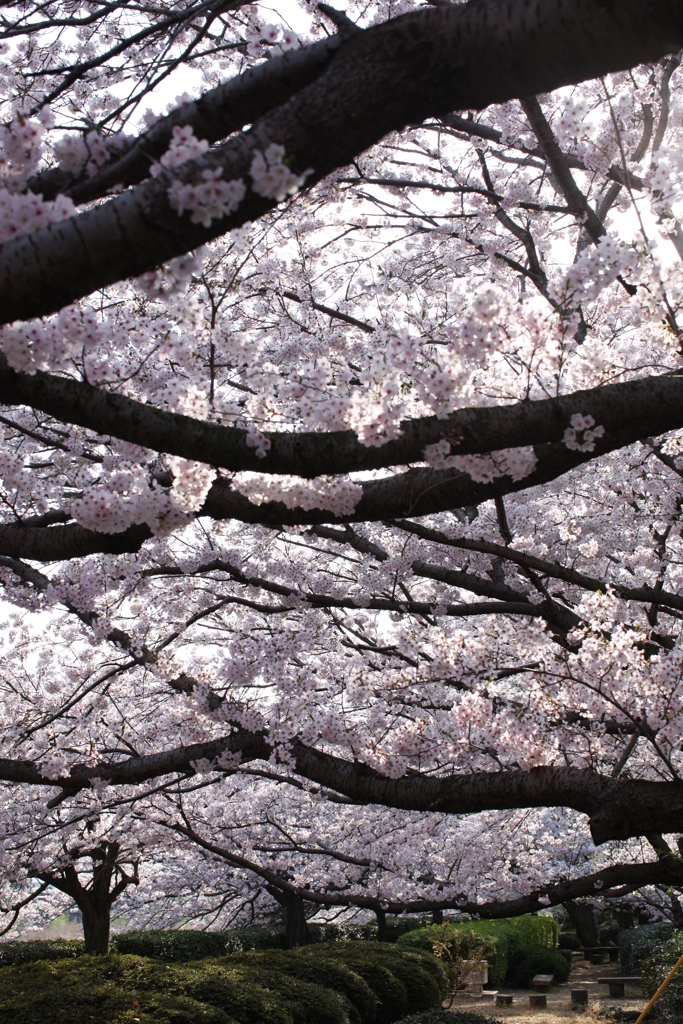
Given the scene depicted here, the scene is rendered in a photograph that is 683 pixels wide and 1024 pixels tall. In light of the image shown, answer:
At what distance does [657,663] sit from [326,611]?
175 inches

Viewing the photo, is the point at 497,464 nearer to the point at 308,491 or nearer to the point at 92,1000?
the point at 308,491

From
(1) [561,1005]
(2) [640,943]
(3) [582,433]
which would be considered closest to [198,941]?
(1) [561,1005]

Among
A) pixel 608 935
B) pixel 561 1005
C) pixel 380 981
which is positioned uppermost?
pixel 380 981

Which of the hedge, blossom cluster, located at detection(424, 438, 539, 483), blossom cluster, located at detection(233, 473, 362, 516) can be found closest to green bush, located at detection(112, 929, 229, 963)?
the hedge

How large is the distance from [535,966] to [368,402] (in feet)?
69.6

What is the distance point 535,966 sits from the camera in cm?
1959

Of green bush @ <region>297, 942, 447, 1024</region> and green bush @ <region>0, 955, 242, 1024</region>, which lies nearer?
green bush @ <region>0, 955, 242, 1024</region>

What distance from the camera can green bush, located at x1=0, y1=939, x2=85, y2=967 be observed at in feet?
50.1

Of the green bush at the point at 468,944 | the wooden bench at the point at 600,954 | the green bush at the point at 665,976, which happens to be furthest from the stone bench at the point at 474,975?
the wooden bench at the point at 600,954

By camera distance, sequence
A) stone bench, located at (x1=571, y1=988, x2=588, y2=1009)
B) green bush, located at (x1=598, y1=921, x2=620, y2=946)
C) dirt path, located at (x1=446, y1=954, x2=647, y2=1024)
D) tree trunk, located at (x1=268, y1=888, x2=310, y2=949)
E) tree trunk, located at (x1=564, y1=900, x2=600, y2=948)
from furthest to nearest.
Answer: green bush, located at (x1=598, y1=921, x2=620, y2=946)
tree trunk, located at (x1=564, y1=900, x2=600, y2=948)
tree trunk, located at (x1=268, y1=888, x2=310, y2=949)
stone bench, located at (x1=571, y1=988, x2=588, y2=1009)
dirt path, located at (x1=446, y1=954, x2=647, y2=1024)

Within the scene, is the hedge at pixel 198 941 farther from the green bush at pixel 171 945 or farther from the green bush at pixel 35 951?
the green bush at pixel 35 951

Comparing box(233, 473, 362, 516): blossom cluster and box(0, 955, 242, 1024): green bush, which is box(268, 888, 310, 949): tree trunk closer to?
box(0, 955, 242, 1024): green bush

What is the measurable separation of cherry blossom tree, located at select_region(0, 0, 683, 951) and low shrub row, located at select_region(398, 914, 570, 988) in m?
6.22

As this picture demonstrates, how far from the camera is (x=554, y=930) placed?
77.7 feet
